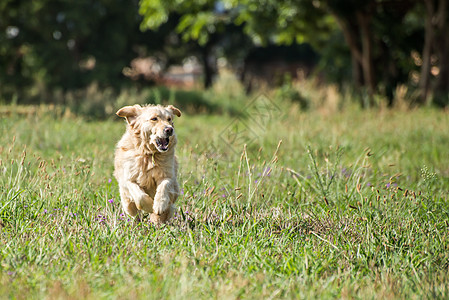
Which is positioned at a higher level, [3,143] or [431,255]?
[3,143]

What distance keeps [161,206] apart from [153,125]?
63cm

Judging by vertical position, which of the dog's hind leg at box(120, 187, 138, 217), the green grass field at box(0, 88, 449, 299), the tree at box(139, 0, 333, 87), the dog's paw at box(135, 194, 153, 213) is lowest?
the green grass field at box(0, 88, 449, 299)

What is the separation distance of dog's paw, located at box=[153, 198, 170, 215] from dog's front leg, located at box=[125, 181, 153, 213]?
10 cm

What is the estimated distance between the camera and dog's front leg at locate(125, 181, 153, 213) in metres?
3.75

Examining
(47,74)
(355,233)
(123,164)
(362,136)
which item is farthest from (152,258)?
(47,74)

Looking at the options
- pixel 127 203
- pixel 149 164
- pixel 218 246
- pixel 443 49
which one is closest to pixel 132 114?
pixel 149 164

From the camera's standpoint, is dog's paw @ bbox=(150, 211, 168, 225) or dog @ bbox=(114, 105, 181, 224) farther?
dog's paw @ bbox=(150, 211, 168, 225)

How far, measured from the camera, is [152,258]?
3463 millimetres

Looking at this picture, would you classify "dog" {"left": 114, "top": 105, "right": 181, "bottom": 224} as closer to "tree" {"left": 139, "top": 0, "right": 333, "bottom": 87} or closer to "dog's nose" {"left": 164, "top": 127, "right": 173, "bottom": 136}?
"dog's nose" {"left": 164, "top": 127, "right": 173, "bottom": 136}

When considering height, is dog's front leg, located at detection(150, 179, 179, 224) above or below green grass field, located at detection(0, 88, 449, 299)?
above

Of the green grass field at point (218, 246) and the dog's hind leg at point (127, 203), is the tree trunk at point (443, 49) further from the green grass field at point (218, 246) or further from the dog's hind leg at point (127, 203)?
the dog's hind leg at point (127, 203)

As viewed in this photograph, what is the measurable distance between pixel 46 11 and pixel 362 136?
54.3ft

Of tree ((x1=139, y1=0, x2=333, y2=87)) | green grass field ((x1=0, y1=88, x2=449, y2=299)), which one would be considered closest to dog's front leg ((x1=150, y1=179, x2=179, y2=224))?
green grass field ((x1=0, y1=88, x2=449, y2=299))

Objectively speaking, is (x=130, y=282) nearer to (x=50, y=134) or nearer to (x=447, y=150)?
(x=50, y=134)
